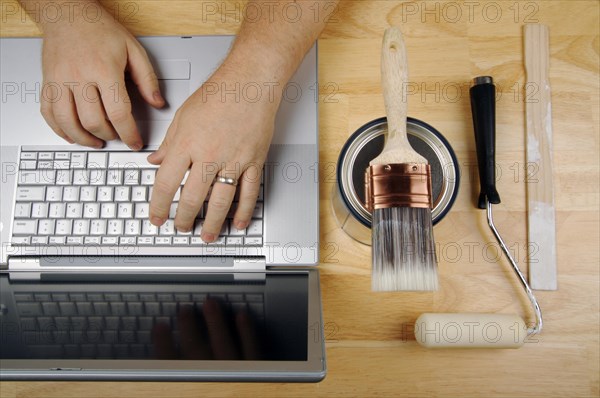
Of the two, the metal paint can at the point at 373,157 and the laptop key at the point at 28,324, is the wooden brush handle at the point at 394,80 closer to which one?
the metal paint can at the point at 373,157

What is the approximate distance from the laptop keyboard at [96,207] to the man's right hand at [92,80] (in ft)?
0.09

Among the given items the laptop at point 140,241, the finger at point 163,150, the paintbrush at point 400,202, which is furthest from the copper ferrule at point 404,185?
the finger at point 163,150

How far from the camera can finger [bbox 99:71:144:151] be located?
1.66ft

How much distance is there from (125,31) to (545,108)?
1.72 feet

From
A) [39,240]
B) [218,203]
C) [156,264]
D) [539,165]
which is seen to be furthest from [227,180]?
[539,165]

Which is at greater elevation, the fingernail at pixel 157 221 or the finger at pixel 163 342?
the fingernail at pixel 157 221

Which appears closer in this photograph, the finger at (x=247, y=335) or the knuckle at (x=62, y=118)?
the finger at (x=247, y=335)

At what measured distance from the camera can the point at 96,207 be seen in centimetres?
51

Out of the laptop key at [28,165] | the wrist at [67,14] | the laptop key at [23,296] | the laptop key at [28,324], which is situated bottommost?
the laptop key at [28,324]

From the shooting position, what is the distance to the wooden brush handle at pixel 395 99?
1.35ft

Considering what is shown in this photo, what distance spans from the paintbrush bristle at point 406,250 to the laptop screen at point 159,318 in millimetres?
95

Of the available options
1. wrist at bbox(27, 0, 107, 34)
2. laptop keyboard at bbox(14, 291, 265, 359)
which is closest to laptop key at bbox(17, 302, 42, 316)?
laptop keyboard at bbox(14, 291, 265, 359)

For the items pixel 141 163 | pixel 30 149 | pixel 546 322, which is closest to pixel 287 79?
pixel 141 163

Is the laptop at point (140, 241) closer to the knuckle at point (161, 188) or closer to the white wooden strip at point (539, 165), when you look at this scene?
the knuckle at point (161, 188)
